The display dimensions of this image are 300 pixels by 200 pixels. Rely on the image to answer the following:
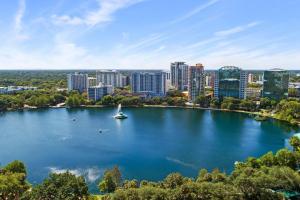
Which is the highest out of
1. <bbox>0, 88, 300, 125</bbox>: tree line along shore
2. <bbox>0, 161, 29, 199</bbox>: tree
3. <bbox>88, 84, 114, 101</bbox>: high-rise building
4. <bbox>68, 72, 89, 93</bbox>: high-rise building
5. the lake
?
<bbox>68, 72, 89, 93</bbox>: high-rise building

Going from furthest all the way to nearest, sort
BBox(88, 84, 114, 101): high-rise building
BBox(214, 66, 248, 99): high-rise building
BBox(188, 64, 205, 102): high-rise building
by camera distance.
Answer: BBox(88, 84, 114, 101): high-rise building
BBox(188, 64, 205, 102): high-rise building
BBox(214, 66, 248, 99): high-rise building

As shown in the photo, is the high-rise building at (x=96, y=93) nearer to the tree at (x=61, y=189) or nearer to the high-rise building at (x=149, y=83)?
the high-rise building at (x=149, y=83)

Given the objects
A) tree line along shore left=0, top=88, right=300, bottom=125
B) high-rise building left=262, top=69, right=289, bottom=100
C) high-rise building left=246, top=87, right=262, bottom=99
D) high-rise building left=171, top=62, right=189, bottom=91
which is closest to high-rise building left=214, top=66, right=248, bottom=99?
tree line along shore left=0, top=88, right=300, bottom=125

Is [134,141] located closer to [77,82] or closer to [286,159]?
[286,159]

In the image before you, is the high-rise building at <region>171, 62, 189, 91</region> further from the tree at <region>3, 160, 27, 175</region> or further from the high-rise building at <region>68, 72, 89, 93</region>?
the tree at <region>3, 160, 27, 175</region>

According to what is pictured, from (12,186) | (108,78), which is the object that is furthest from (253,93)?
(12,186)

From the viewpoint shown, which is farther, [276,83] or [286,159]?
[276,83]

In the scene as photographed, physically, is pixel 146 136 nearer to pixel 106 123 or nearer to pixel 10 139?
pixel 106 123
